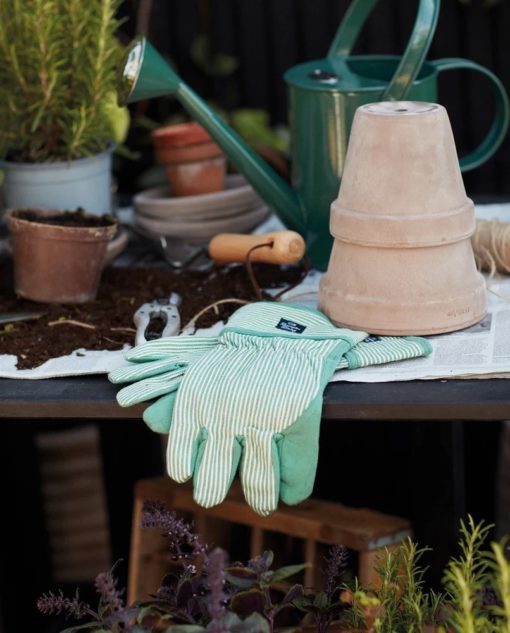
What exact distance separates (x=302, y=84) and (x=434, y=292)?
437 mm

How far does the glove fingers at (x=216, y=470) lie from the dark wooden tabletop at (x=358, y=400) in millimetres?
108

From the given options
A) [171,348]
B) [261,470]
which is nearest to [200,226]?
[171,348]

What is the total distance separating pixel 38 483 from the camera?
2.21 metres

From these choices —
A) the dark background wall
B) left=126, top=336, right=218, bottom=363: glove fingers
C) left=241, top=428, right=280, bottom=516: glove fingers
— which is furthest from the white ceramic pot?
the dark background wall

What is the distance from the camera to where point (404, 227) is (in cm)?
133

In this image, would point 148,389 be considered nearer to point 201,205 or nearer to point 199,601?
point 199,601

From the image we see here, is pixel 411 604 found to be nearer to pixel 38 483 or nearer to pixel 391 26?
pixel 38 483

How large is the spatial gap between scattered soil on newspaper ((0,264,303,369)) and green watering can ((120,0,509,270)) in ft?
0.35

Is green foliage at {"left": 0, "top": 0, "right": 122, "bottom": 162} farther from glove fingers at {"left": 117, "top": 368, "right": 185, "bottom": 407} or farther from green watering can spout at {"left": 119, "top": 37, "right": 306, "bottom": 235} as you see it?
glove fingers at {"left": 117, "top": 368, "right": 185, "bottom": 407}

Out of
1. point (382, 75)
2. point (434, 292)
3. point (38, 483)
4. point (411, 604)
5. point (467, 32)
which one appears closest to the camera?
point (411, 604)

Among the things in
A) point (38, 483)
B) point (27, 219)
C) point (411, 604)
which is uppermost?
point (27, 219)

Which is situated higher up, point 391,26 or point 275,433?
point 391,26

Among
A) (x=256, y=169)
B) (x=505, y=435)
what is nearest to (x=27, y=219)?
(x=256, y=169)

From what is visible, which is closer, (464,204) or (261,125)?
(464,204)
